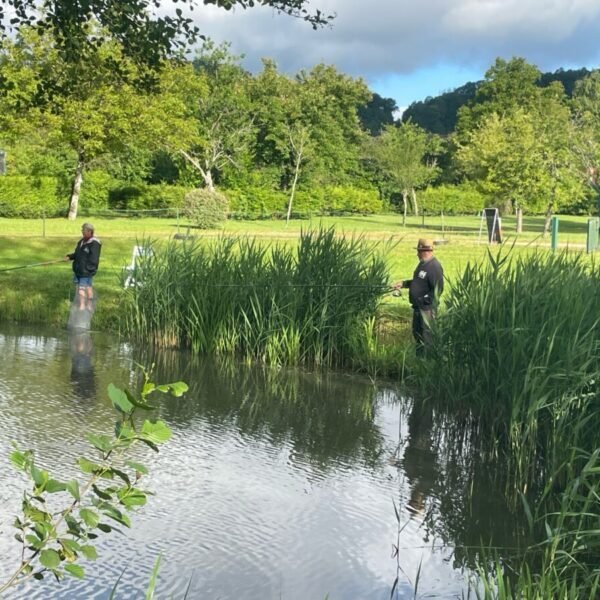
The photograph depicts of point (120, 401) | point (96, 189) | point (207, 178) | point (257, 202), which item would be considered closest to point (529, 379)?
point (120, 401)

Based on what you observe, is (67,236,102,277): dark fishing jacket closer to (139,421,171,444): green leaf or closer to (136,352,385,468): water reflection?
(136,352,385,468): water reflection

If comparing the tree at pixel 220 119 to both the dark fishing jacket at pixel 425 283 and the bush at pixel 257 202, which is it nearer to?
the bush at pixel 257 202

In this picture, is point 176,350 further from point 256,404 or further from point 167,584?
point 167,584

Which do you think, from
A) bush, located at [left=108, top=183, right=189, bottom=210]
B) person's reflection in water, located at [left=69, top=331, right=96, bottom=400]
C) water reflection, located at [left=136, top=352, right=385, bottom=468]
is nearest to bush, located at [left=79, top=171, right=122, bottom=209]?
bush, located at [left=108, top=183, right=189, bottom=210]

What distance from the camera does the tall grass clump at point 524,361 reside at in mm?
6910

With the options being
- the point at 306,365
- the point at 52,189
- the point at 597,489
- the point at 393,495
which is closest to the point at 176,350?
the point at 306,365

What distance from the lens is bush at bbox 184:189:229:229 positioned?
3844 cm

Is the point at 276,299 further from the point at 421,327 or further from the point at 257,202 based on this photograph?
the point at 257,202

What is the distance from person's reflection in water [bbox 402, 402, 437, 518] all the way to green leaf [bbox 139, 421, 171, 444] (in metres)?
4.24

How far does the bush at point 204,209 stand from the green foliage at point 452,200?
25900mm

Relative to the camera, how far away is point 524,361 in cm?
743

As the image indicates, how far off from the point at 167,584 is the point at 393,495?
94.9 inches

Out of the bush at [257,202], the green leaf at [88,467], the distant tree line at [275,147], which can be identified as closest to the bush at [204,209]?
the distant tree line at [275,147]

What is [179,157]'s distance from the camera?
5841cm
